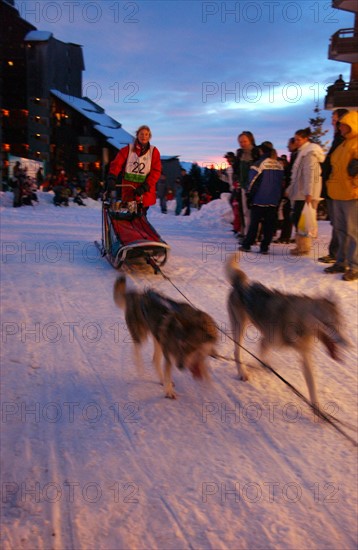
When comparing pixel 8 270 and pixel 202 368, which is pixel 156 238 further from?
pixel 202 368

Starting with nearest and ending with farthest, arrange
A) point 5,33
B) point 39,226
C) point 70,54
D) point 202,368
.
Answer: point 202,368 → point 39,226 → point 5,33 → point 70,54

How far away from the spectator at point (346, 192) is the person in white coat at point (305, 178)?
0.82 m

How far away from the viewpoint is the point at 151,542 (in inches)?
68.6

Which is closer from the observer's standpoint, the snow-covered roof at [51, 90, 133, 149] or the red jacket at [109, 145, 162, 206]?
the red jacket at [109, 145, 162, 206]

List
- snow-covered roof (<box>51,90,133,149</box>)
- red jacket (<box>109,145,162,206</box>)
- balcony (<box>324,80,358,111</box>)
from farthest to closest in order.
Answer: snow-covered roof (<box>51,90,133,149</box>) → balcony (<box>324,80,358,111</box>) → red jacket (<box>109,145,162,206</box>)

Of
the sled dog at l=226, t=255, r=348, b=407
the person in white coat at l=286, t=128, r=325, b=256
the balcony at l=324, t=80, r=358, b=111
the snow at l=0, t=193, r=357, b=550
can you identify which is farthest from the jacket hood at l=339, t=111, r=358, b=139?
the balcony at l=324, t=80, r=358, b=111

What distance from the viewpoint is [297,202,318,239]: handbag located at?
640 centimetres

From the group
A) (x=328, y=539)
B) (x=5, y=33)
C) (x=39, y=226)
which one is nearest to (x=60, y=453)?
(x=328, y=539)

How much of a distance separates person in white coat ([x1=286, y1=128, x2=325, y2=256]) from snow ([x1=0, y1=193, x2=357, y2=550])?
102 inches

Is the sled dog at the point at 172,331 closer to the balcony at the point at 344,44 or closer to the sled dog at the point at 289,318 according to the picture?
the sled dog at the point at 289,318

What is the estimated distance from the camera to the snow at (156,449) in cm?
181

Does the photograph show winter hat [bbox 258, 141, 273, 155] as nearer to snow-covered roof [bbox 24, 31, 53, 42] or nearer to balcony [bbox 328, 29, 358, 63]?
balcony [bbox 328, 29, 358, 63]

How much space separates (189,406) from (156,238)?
142 inches

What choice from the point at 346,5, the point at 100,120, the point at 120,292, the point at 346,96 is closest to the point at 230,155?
the point at 120,292
